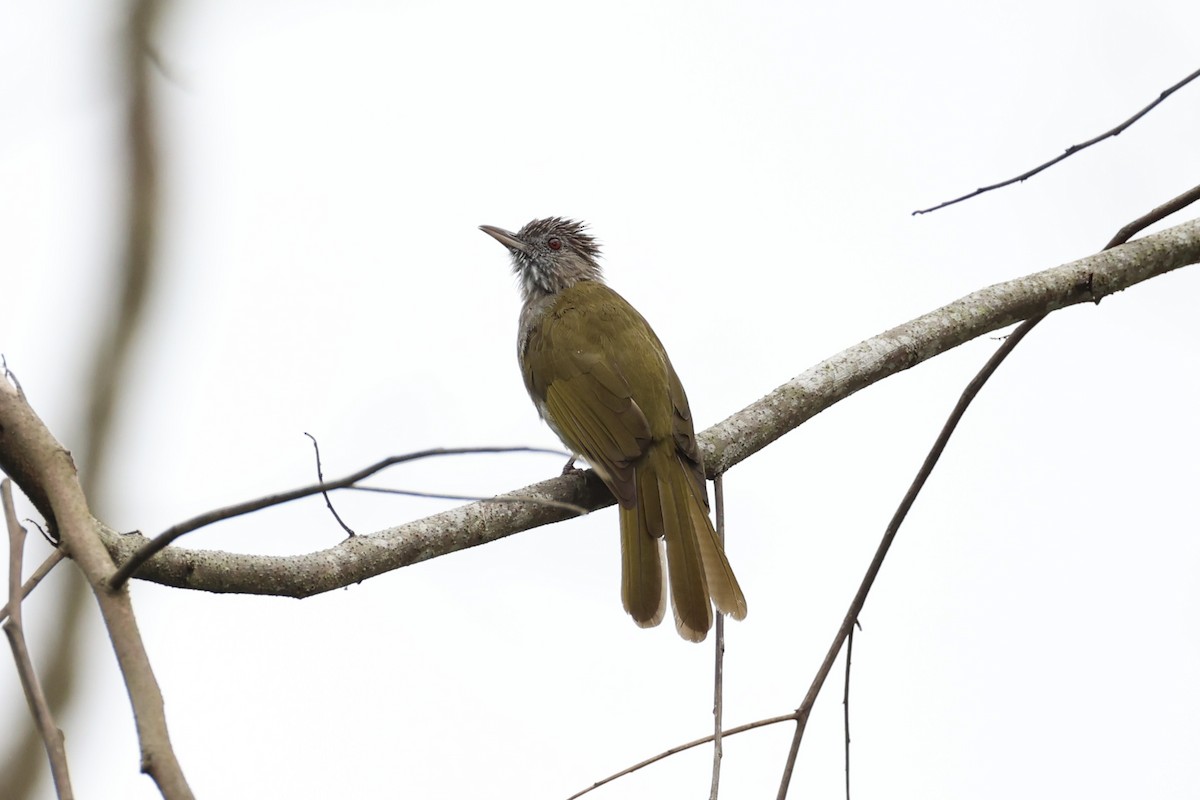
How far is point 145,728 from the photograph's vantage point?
137 centimetres

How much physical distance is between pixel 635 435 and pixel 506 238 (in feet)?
7.90

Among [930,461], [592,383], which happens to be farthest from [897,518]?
[592,383]

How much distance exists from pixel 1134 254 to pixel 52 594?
13.4 ft

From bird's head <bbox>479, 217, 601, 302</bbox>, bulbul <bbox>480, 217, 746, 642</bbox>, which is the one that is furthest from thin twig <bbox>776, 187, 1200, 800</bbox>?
bird's head <bbox>479, 217, 601, 302</bbox>

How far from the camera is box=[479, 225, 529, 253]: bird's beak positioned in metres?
6.28

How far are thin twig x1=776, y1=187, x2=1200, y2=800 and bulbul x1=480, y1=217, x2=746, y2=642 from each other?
0.53 metres

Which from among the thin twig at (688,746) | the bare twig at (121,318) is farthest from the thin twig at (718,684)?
the bare twig at (121,318)

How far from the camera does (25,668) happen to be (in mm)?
1396

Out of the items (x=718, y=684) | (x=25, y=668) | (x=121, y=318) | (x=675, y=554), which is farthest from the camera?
(x=121, y=318)

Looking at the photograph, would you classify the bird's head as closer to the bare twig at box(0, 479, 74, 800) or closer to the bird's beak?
the bird's beak

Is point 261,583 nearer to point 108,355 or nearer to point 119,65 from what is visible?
point 108,355

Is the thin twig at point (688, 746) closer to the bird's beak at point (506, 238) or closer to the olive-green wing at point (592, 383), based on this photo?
the olive-green wing at point (592, 383)

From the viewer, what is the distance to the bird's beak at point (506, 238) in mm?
6281

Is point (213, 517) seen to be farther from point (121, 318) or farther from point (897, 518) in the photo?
point (121, 318)
